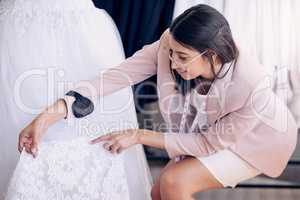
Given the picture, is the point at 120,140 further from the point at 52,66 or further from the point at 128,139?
the point at 52,66

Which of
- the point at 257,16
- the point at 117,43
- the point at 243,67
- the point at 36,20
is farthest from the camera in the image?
the point at 257,16

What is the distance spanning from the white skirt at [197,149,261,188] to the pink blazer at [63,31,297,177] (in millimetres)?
13

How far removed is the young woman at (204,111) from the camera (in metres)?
1.05

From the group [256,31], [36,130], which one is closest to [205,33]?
[36,130]

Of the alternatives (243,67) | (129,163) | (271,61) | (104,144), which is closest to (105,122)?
(129,163)

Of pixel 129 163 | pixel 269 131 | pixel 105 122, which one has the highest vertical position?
pixel 269 131

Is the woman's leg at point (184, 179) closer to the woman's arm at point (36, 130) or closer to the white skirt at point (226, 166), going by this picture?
the white skirt at point (226, 166)

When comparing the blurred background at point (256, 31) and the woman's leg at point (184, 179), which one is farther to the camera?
the blurred background at point (256, 31)

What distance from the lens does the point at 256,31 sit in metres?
1.68

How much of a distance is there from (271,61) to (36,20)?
78cm

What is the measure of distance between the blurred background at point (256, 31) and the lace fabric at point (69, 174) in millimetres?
658

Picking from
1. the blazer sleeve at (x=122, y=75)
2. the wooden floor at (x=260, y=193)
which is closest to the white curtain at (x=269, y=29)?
the wooden floor at (x=260, y=193)

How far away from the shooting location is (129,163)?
1392mm

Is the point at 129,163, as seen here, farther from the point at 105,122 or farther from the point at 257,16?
the point at 257,16
